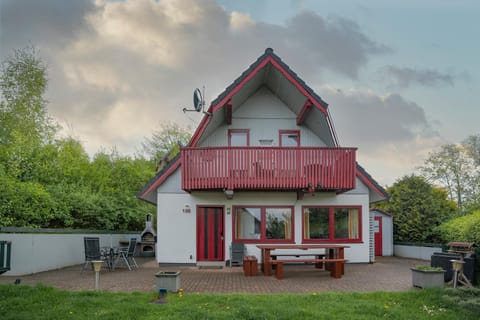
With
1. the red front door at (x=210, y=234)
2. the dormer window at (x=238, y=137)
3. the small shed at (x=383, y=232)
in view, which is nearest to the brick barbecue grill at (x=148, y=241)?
the red front door at (x=210, y=234)

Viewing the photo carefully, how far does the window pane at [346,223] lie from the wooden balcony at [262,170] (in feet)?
5.47

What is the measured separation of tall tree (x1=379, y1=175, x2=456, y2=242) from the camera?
1770 centimetres

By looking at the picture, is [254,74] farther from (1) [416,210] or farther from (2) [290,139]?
(1) [416,210]

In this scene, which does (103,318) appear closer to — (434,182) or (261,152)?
(261,152)

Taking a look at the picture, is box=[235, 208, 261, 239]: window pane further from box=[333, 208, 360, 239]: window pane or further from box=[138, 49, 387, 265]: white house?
box=[333, 208, 360, 239]: window pane

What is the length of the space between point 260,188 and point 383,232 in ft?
27.4

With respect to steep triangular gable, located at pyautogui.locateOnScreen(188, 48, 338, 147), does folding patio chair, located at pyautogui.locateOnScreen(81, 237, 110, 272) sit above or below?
below

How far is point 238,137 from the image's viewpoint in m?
15.9

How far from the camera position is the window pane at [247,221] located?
1480 centimetres

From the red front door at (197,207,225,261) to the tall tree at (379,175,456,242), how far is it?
866cm

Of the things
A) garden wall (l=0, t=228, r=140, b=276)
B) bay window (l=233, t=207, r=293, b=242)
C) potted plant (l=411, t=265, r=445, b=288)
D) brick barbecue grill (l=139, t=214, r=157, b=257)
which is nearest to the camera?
potted plant (l=411, t=265, r=445, b=288)

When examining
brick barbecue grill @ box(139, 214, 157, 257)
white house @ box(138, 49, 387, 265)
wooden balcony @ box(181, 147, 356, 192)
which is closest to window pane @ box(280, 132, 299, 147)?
white house @ box(138, 49, 387, 265)

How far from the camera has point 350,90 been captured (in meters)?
19.7

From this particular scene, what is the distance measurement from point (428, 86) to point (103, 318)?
14.9m
